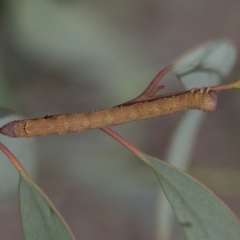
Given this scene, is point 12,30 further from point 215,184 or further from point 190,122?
point 215,184

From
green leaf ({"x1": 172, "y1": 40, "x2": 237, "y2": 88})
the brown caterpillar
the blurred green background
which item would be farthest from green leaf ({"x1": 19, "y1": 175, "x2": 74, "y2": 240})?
→ green leaf ({"x1": 172, "y1": 40, "x2": 237, "y2": 88})

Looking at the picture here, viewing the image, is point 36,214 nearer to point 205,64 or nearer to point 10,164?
point 10,164

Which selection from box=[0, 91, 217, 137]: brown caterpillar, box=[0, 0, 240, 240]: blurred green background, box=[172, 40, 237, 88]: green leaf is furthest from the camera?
box=[0, 0, 240, 240]: blurred green background

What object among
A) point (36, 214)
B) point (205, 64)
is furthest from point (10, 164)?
point (205, 64)

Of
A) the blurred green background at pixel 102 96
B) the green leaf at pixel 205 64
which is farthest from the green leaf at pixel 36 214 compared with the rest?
the green leaf at pixel 205 64

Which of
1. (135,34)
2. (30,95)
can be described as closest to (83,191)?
(30,95)

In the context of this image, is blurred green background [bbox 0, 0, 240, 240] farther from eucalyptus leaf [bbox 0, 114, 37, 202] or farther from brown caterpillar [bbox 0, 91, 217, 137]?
brown caterpillar [bbox 0, 91, 217, 137]
